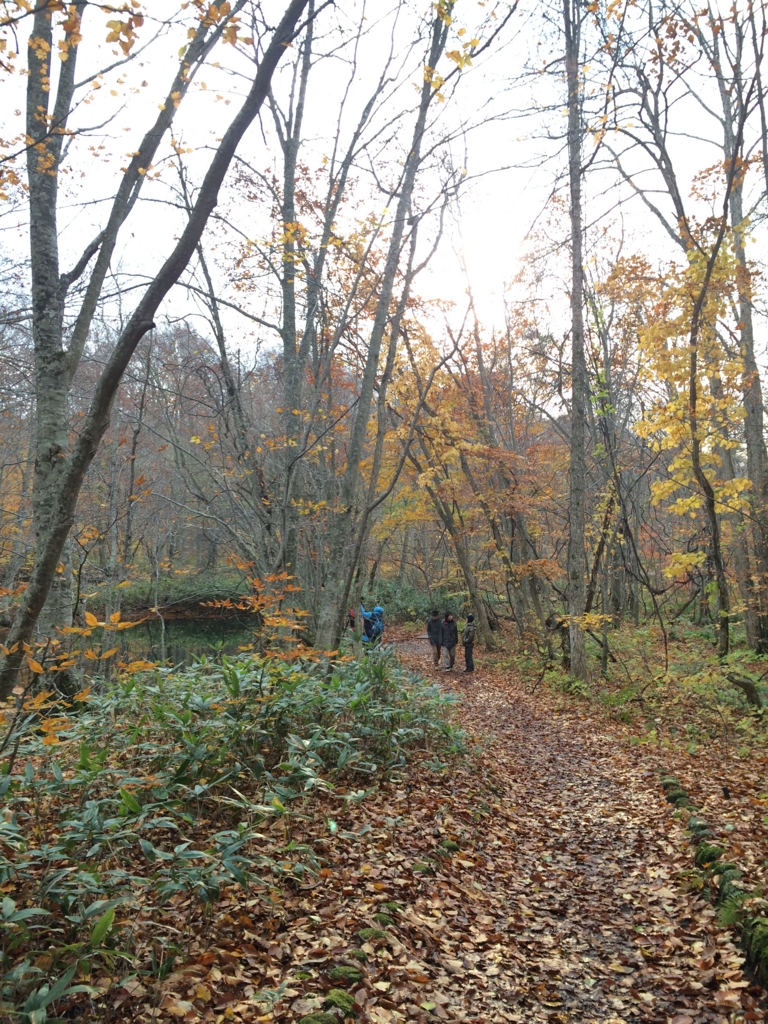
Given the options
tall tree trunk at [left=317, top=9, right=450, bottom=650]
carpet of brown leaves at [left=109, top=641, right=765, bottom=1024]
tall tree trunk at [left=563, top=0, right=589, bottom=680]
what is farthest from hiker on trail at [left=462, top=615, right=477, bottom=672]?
carpet of brown leaves at [left=109, top=641, right=765, bottom=1024]

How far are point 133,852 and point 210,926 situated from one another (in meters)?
0.73

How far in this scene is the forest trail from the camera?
2.98 metres

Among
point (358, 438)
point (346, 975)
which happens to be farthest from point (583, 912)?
point (358, 438)

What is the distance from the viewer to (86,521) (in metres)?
15.5

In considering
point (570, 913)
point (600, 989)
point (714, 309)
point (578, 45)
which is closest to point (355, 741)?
point (570, 913)

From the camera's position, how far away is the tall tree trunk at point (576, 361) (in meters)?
Result: 9.64

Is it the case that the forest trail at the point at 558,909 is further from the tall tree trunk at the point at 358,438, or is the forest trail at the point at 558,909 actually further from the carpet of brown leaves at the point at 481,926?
the tall tree trunk at the point at 358,438

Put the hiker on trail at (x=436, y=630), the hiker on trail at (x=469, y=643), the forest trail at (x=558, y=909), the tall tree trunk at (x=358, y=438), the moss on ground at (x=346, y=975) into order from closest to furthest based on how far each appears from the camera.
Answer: the moss on ground at (x=346, y=975)
the forest trail at (x=558, y=909)
the tall tree trunk at (x=358, y=438)
the hiker on trail at (x=469, y=643)
the hiker on trail at (x=436, y=630)

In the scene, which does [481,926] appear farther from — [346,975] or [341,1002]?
[341,1002]

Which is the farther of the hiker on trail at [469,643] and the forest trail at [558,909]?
the hiker on trail at [469,643]

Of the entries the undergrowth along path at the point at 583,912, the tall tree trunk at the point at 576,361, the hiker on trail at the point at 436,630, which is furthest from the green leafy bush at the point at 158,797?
the hiker on trail at the point at 436,630

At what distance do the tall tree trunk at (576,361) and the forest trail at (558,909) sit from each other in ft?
13.6

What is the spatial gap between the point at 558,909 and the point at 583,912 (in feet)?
0.51

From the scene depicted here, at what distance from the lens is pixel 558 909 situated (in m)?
3.90
